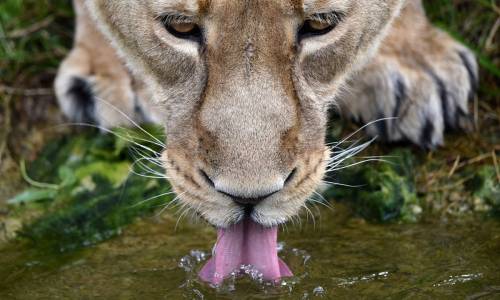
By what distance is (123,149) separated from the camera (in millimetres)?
4301

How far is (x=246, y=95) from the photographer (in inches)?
125

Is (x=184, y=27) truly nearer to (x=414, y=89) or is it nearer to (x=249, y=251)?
(x=249, y=251)

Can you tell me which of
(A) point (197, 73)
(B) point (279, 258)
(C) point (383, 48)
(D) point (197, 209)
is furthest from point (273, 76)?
(C) point (383, 48)

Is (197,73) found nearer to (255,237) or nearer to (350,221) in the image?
(255,237)

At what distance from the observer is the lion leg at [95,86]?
4.44 m

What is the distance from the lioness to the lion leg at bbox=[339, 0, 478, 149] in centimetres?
1

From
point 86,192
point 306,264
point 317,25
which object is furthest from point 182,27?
point 86,192

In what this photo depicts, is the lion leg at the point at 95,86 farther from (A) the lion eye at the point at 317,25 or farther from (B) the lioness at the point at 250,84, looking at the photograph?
(A) the lion eye at the point at 317,25

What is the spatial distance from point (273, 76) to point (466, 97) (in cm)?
137

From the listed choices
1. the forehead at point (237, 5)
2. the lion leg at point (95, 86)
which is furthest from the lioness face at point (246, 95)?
the lion leg at point (95, 86)

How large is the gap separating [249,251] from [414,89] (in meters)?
1.34

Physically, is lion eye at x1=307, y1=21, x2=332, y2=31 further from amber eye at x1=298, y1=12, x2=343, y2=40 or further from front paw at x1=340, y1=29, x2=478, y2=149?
front paw at x1=340, y1=29, x2=478, y2=149

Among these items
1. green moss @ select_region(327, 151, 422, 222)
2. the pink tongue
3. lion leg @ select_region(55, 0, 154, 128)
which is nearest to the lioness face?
the pink tongue

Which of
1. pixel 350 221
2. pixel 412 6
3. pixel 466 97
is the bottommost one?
pixel 350 221
